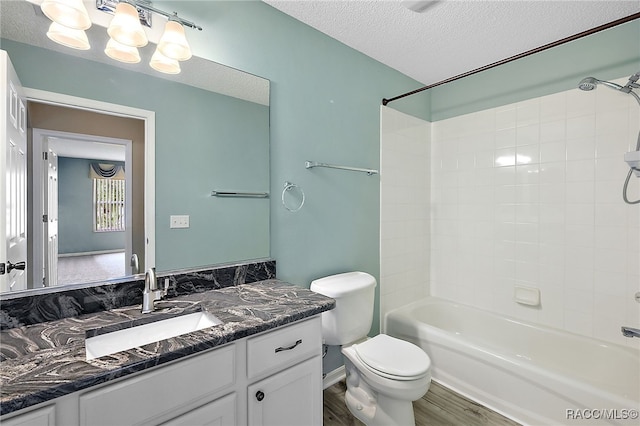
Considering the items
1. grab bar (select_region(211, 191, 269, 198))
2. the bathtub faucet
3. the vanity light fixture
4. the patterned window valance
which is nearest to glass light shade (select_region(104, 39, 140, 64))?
the vanity light fixture

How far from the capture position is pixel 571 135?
2.08m

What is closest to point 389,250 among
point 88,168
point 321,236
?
point 321,236

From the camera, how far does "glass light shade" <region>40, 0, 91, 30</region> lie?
1086mm

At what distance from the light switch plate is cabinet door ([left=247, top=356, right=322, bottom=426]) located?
0.81 m

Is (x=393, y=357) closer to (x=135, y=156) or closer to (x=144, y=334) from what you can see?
(x=144, y=334)

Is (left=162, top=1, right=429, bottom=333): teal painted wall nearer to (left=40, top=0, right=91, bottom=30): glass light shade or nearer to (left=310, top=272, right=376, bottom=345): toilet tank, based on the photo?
(left=310, top=272, right=376, bottom=345): toilet tank

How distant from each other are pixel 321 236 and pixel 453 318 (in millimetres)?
1512

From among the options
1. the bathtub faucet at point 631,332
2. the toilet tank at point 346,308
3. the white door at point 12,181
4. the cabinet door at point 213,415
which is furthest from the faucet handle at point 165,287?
the bathtub faucet at point 631,332

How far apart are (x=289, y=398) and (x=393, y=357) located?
2.26 feet

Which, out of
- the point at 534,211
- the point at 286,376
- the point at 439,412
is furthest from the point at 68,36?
the point at 534,211

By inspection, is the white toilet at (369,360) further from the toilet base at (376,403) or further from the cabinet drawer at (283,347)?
the cabinet drawer at (283,347)

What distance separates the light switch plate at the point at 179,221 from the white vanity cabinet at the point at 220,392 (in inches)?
27.1

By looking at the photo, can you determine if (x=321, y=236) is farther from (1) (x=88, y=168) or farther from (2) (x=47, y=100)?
(2) (x=47, y=100)

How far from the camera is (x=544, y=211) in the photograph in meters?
2.21
